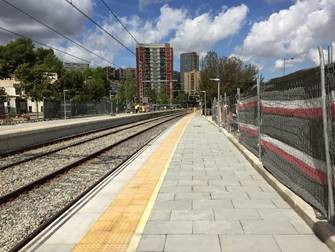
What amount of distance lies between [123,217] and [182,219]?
847 mm

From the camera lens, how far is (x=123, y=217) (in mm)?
6973

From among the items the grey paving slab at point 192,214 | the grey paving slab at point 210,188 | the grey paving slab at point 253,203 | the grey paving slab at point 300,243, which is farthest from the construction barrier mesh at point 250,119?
the grey paving slab at point 300,243

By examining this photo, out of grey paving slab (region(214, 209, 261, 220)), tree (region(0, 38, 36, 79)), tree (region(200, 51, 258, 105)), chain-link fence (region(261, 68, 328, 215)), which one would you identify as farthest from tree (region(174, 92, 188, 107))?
grey paving slab (region(214, 209, 261, 220))

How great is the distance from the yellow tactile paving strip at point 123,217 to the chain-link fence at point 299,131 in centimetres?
231

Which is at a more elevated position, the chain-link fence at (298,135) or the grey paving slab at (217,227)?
the chain-link fence at (298,135)

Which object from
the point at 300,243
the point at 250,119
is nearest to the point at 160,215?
the point at 300,243

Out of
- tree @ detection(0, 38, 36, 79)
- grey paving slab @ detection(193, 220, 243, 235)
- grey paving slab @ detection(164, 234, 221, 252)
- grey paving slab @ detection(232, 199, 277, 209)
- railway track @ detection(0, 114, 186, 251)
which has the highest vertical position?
tree @ detection(0, 38, 36, 79)

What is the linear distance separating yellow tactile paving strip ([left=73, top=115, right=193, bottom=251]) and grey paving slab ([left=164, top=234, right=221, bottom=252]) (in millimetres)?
430

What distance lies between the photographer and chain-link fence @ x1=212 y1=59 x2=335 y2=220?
6186mm

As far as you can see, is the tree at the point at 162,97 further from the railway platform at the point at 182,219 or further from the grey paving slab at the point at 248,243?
the grey paving slab at the point at 248,243

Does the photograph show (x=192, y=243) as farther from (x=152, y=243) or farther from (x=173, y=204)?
(x=173, y=204)

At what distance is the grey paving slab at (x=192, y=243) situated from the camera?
537 cm

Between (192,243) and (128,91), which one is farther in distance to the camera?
(128,91)

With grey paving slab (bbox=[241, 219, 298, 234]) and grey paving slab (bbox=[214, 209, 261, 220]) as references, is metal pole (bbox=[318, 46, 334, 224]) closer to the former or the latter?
grey paving slab (bbox=[241, 219, 298, 234])
